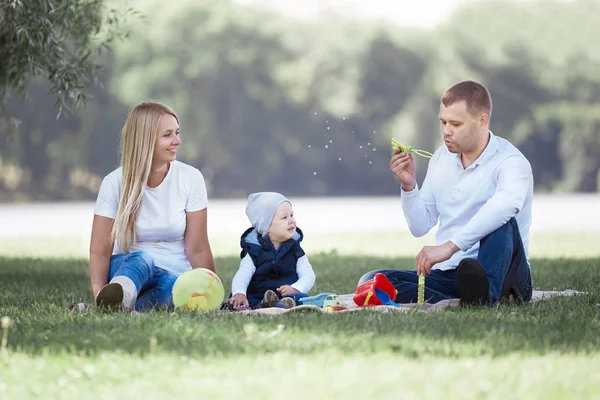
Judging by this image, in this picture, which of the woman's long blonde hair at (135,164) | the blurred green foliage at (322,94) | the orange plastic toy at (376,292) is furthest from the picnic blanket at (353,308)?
the blurred green foliage at (322,94)

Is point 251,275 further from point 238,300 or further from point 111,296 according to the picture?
→ point 111,296

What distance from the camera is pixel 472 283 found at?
5625mm

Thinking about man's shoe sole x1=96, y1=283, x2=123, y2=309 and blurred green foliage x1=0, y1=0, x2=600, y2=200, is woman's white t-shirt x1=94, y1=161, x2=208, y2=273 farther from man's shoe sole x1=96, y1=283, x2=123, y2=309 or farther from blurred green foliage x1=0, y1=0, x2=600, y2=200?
blurred green foliage x1=0, y1=0, x2=600, y2=200

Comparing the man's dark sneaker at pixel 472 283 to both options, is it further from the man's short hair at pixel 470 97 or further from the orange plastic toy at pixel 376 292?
the man's short hair at pixel 470 97

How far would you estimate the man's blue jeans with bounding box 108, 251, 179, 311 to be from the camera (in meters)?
5.98

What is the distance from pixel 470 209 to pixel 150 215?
2082mm

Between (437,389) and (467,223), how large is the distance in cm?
257

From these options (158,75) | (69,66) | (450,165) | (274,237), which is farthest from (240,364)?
(158,75)

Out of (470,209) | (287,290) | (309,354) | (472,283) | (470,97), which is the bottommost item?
(309,354)

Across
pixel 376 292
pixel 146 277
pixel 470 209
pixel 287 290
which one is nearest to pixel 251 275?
pixel 287 290

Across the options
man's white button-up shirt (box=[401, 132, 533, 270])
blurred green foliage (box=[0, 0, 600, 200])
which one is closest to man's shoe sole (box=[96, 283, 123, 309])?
man's white button-up shirt (box=[401, 132, 533, 270])

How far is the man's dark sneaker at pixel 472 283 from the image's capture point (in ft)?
18.3

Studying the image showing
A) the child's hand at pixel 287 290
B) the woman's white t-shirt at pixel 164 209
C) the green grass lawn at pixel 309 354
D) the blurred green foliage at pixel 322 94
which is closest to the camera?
the green grass lawn at pixel 309 354

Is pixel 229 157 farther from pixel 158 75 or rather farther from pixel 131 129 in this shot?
pixel 131 129
